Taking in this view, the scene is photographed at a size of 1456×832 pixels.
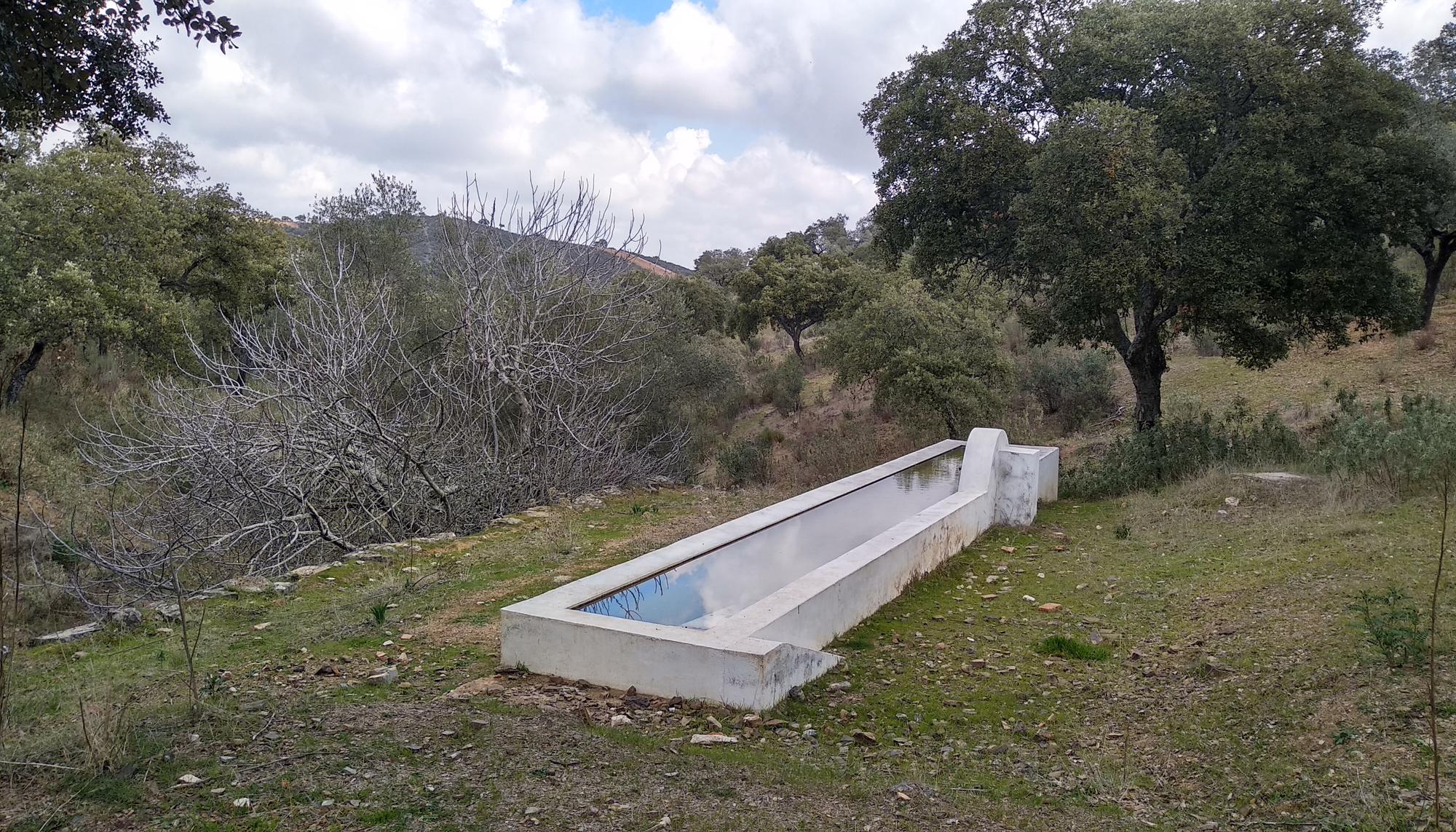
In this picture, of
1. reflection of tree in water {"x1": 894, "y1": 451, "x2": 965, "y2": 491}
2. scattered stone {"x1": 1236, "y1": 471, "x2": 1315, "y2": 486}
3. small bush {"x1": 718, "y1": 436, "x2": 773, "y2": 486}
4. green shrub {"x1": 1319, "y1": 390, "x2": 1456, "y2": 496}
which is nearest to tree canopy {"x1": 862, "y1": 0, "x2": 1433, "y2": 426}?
green shrub {"x1": 1319, "y1": 390, "x2": 1456, "y2": 496}

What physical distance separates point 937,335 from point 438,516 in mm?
9782

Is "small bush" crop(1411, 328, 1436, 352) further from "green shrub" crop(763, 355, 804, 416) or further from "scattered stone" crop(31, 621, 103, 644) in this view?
"scattered stone" crop(31, 621, 103, 644)

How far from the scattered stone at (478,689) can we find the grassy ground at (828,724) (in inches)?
3.9

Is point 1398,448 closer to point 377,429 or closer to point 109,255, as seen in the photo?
point 377,429

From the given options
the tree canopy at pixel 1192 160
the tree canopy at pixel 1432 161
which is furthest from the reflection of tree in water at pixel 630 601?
the tree canopy at pixel 1432 161

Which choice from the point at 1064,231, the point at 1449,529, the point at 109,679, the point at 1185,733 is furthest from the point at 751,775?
the point at 1064,231

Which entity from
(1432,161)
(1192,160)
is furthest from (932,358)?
(1432,161)

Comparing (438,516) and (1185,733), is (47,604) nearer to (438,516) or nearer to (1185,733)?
(438,516)

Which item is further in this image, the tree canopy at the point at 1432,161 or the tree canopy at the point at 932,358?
the tree canopy at the point at 932,358

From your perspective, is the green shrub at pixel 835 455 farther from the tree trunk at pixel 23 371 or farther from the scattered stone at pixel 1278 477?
the tree trunk at pixel 23 371

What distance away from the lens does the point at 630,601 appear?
18.6 ft

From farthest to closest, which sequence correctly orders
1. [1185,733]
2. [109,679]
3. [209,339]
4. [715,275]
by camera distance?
[715,275]
[209,339]
[109,679]
[1185,733]

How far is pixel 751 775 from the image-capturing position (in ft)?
12.0

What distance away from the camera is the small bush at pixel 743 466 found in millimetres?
16078
